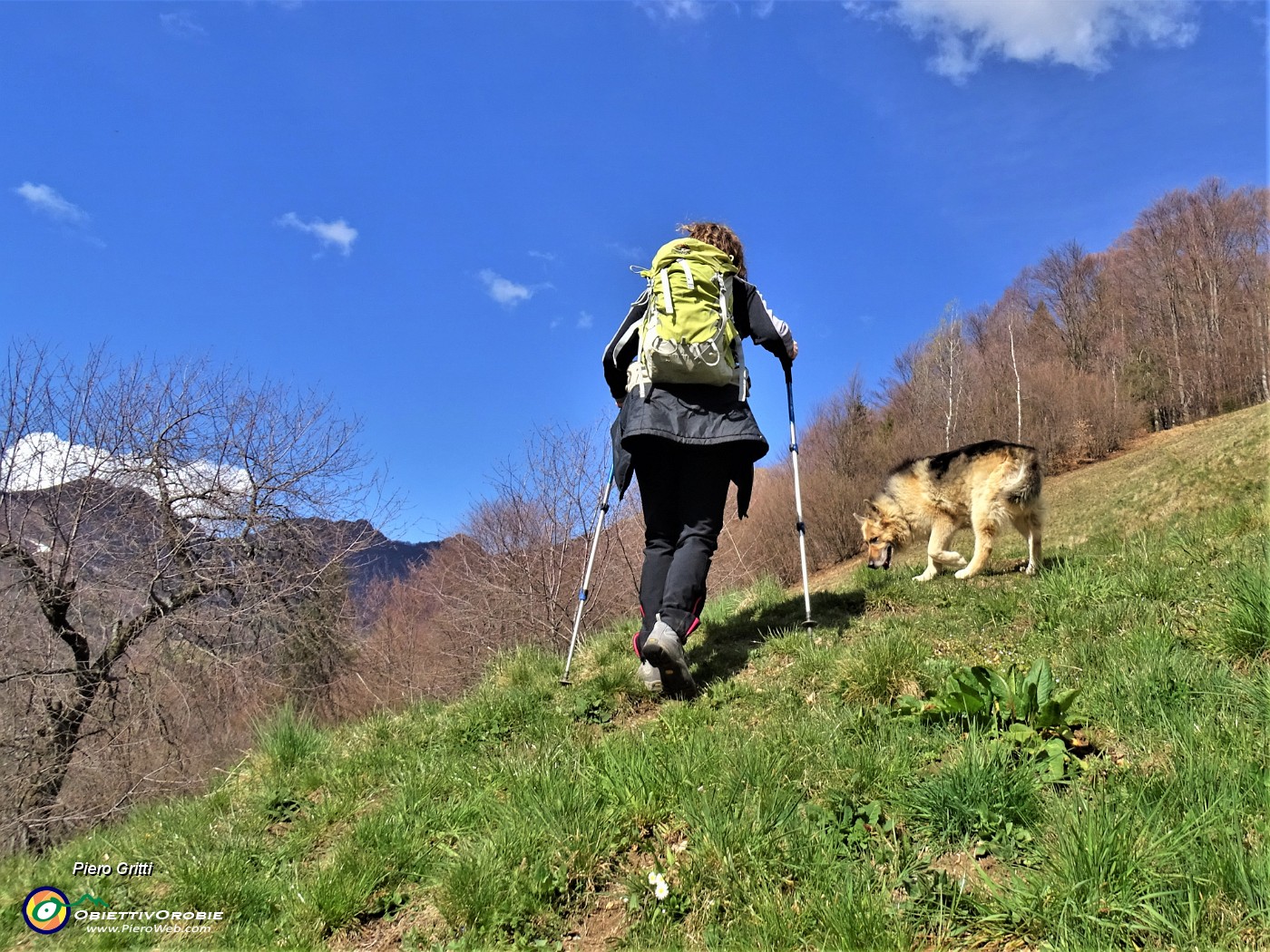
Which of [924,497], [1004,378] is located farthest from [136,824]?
[1004,378]

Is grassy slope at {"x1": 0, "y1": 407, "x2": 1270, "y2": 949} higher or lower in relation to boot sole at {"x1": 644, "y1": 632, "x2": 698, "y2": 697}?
lower

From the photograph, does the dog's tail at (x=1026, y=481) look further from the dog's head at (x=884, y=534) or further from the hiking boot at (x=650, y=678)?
the hiking boot at (x=650, y=678)

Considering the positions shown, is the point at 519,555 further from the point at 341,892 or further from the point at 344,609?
the point at 341,892

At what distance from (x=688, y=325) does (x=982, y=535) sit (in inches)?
184

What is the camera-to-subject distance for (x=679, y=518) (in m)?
4.13

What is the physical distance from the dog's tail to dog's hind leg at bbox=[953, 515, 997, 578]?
29 cm

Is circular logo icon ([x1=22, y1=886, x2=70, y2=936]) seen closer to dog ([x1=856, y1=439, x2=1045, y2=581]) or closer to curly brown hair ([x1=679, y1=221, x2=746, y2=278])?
curly brown hair ([x1=679, y1=221, x2=746, y2=278])

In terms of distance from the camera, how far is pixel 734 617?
18.6ft

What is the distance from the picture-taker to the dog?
267 inches

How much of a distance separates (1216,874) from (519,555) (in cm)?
1915

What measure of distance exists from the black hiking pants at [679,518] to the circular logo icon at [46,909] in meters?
2.79

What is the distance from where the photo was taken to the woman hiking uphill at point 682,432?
3.79 meters

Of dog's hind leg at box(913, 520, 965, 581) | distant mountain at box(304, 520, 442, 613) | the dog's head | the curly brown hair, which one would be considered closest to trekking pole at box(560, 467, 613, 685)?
the curly brown hair

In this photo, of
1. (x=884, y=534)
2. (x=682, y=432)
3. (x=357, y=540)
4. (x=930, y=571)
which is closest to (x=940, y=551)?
(x=930, y=571)
